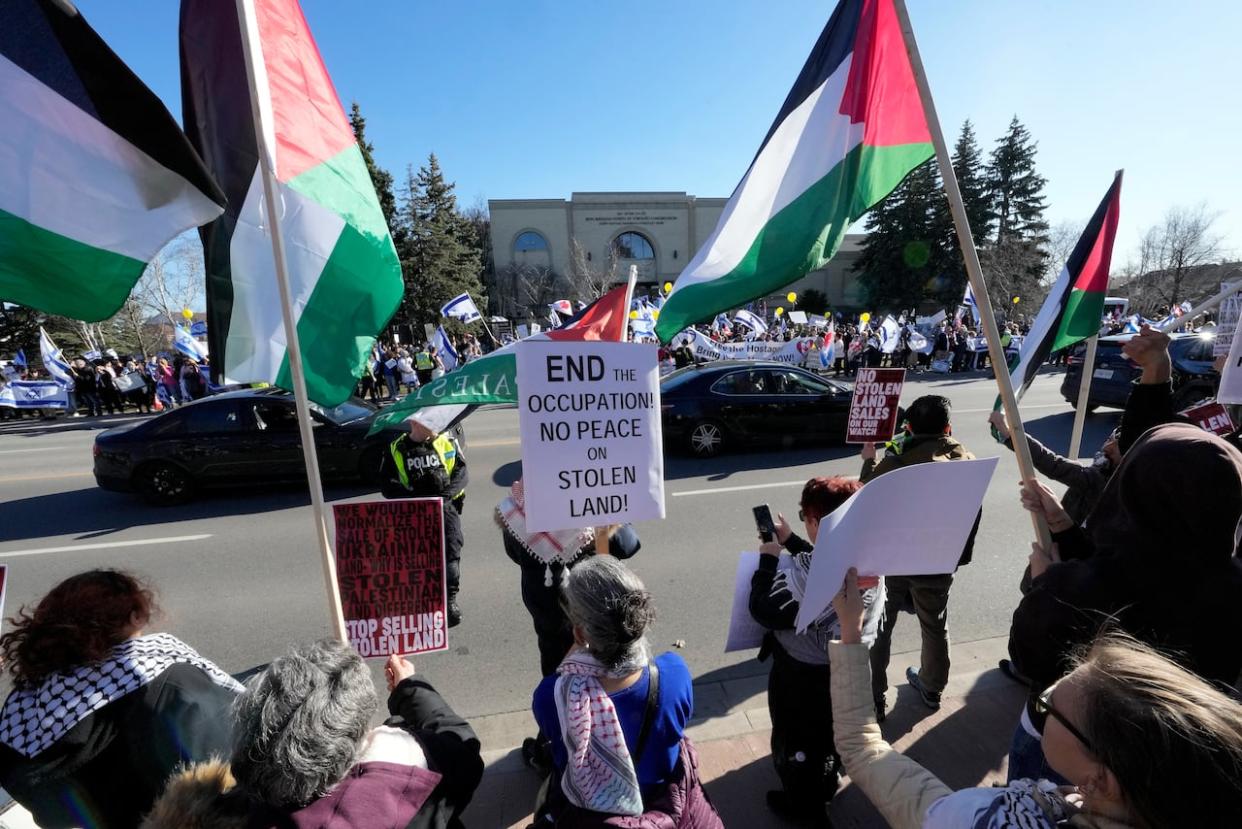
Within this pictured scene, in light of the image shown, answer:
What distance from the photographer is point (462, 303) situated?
1518 cm

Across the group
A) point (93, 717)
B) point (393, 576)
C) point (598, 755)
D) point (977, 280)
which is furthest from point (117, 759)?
point (977, 280)

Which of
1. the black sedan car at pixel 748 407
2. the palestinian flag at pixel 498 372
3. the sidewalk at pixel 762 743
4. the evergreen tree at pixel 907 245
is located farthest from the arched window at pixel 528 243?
the sidewalk at pixel 762 743

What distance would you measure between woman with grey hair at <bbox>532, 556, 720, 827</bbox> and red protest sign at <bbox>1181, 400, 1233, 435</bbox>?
450cm

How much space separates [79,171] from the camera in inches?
84.7

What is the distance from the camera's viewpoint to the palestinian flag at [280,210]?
Answer: 8.02 ft

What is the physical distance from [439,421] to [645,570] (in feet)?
8.12

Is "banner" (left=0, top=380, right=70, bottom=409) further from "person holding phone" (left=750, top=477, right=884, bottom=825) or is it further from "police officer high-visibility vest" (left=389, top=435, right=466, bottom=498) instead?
"person holding phone" (left=750, top=477, right=884, bottom=825)

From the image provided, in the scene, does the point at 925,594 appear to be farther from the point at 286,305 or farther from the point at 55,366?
the point at 55,366

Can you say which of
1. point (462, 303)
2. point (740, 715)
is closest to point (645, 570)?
point (740, 715)

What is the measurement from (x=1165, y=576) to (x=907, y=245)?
4282 centimetres

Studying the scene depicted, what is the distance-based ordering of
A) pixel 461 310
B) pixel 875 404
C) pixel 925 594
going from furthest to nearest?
pixel 461 310, pixel 875 404, pixel 925 594

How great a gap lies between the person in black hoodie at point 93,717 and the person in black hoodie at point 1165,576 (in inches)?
98.5

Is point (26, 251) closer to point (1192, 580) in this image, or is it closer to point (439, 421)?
point (439, 421)

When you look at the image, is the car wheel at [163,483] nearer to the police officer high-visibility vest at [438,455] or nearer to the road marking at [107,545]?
the road marking at [107,545]
